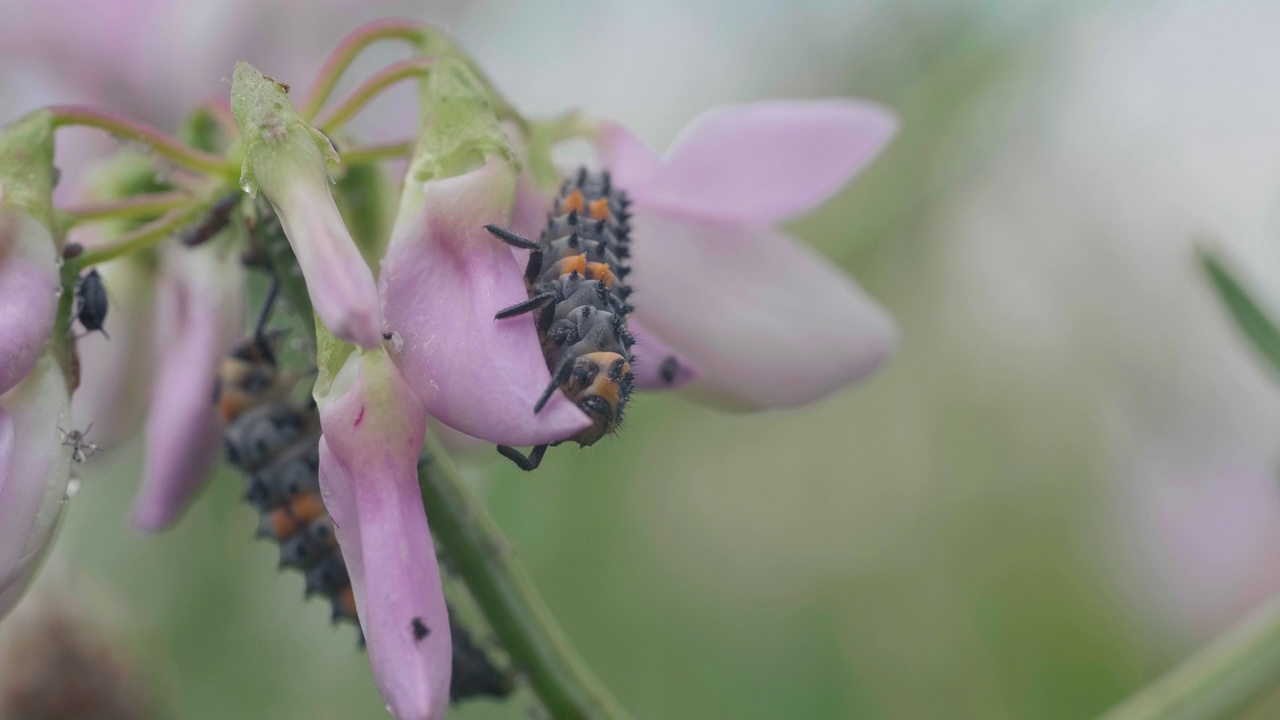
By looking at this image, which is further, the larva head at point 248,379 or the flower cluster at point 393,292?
the larva head at point 248,379

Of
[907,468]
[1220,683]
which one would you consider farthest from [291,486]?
[907,468]


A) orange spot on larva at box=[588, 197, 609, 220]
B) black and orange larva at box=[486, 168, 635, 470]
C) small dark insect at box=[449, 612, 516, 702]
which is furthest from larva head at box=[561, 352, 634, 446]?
small dark insect at box=[449, 612, 516, 702]

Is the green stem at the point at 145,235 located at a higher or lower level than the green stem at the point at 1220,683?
higher

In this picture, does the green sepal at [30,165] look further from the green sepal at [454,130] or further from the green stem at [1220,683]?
the green stem at [1220,683]

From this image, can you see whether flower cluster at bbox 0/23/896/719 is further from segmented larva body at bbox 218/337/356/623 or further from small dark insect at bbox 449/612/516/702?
small dark insect at bbox 449/612/516/702

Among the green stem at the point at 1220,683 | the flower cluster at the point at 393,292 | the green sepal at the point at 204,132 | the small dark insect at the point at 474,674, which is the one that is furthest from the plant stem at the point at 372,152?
the green stem at the point at 1220,683

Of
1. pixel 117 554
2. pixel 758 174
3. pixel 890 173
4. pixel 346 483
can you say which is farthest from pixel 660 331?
pixel 117 554

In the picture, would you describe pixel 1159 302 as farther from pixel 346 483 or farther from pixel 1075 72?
pixel 346 483
